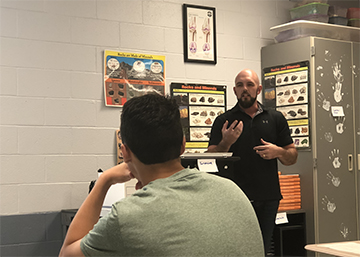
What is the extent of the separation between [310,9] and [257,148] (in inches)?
74.6

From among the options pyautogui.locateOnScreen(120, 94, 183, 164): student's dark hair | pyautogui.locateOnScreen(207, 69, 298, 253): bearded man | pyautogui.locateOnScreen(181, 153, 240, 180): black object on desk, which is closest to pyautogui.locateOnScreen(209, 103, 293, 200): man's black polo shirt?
pyautogui.locateOnScreen(207, 69, 298, 253): bearded man

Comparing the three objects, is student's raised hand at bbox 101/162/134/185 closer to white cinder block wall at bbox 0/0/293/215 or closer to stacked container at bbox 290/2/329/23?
white cinder block wall at bbox 0/0/293/215

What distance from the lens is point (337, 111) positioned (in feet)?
14.4

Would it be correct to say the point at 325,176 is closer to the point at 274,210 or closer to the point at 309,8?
the point at 274,210

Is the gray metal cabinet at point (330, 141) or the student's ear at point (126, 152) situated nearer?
the student's ear at point (126, 152)

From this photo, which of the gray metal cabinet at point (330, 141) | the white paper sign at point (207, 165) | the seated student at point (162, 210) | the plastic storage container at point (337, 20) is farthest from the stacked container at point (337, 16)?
the seated student at point (162, 210)

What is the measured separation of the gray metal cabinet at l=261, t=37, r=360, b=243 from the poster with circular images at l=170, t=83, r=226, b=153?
0.78 meters

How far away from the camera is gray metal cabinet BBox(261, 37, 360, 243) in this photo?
4289 millimetres

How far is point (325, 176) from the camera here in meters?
4.32

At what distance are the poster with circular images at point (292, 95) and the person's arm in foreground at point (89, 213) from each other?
3242 millimetres

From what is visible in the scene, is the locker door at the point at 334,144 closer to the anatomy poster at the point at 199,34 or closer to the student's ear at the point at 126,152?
the anatomy poster at the point at 199,34

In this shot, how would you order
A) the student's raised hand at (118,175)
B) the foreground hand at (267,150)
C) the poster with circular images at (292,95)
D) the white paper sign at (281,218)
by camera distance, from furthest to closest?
the poster with circular images at (292,95), the white paper sign at (281,218), the foreground hand at (267,150), the student's raised hand at (118,175)

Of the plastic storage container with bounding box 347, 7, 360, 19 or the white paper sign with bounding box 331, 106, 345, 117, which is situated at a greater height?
the plastic storage container with bounding box 347, 7, 360, 19

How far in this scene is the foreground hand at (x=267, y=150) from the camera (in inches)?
131
